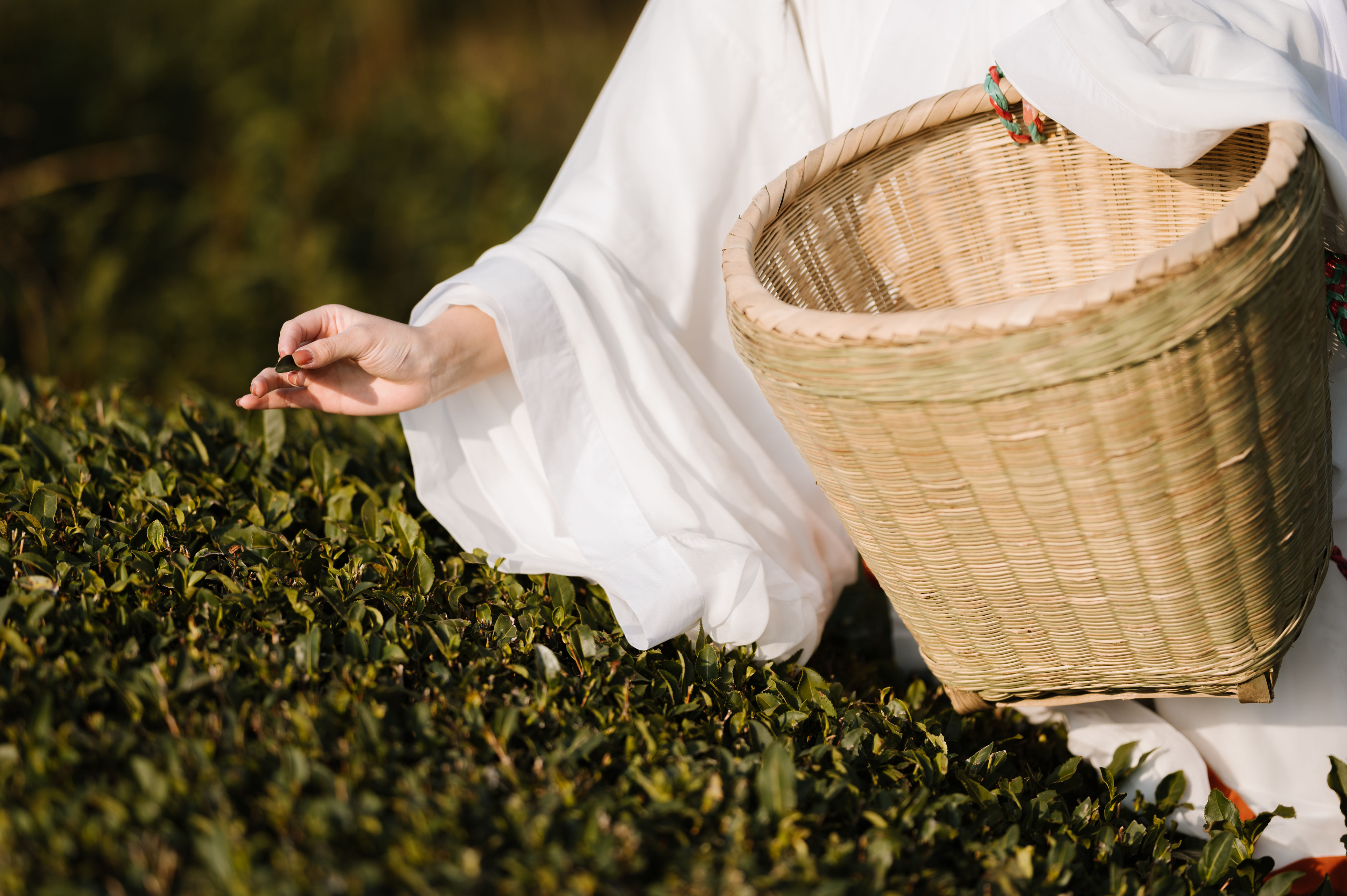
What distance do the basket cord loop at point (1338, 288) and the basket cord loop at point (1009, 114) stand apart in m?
0.36

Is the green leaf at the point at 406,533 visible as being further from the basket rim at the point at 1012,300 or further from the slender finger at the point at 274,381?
the basket rim at the point at 1012,300

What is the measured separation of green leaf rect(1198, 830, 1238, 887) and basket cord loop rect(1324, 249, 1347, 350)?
0.58m

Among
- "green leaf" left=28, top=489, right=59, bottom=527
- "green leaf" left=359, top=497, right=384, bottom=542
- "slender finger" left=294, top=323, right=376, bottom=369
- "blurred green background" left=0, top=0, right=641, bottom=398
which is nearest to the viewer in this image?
"slender finger" left=294, top=323, right=376, bottom=369

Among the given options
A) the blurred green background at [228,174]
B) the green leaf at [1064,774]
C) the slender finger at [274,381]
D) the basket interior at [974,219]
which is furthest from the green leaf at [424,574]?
the blurred green background at [228,174]

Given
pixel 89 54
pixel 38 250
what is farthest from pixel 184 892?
pixel 89 54

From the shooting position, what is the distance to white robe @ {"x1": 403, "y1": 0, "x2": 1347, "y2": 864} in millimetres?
1181

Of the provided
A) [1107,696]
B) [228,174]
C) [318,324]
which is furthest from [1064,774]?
[228,174]

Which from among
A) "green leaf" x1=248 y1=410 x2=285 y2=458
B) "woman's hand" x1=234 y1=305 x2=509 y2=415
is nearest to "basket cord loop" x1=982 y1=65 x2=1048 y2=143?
"woman's hand" x1=234 y1=305 x2=509 y2=415

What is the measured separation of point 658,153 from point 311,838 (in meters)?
0.97

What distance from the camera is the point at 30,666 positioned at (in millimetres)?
940

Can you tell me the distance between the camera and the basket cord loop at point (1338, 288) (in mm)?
1113

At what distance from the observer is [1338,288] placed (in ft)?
3.67

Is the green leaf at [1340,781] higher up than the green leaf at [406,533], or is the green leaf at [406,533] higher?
the green leaf at [406,533]

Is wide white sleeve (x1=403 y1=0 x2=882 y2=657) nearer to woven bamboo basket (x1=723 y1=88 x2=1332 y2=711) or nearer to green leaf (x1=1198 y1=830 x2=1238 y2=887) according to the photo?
woven bamboo basket (x1=723 y1=88 x2=1332 y2=711)
